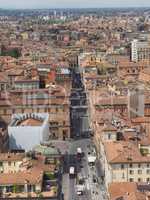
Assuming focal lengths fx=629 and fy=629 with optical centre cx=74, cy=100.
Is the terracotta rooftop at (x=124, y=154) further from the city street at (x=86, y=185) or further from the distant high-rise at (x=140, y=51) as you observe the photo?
the distant high-rise at (x=140, y=51)

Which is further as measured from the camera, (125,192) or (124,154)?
(124,154)

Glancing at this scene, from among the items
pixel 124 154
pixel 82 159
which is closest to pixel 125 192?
pixel 124 154

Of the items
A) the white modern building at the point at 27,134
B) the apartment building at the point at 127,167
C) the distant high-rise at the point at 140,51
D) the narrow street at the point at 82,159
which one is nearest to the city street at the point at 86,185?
the narrow street at the point at 82,159

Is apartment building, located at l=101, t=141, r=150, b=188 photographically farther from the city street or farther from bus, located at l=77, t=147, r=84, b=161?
bus, located at l=77, t=147, r=84, b=161

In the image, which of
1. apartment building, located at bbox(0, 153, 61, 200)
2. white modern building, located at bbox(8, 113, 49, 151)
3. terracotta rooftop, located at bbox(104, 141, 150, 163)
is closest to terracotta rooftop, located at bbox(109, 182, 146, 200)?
apartment building, located at bbox(0, 153, 61, 200)

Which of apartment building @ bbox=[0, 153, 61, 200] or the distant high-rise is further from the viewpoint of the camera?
the distant high-rise

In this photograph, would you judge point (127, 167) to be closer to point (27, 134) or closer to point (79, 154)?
point (79, 154)

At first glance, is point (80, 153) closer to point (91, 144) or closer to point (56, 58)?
point (91, 144)

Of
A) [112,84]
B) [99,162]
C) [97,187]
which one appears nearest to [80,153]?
[99,162]
